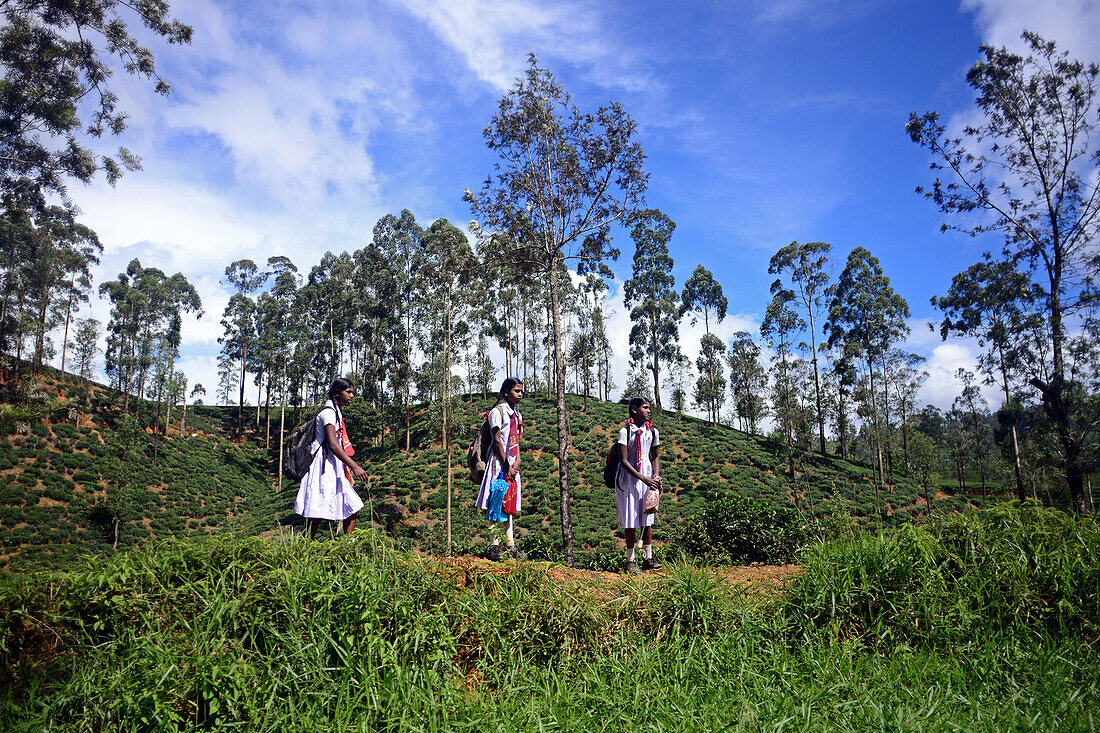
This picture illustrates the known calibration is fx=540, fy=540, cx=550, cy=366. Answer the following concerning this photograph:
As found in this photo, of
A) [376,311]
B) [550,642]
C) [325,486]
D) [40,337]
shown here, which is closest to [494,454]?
[325,486]

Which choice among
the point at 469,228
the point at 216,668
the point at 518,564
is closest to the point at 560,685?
the point at 518,564

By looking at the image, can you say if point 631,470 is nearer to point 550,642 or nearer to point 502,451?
point 502,451

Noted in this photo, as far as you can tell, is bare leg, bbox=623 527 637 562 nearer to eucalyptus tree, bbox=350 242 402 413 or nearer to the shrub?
the shrub

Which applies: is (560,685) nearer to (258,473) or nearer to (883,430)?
(883,430)

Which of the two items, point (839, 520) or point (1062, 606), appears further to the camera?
point (839, 520)

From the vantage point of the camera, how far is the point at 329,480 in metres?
5.00

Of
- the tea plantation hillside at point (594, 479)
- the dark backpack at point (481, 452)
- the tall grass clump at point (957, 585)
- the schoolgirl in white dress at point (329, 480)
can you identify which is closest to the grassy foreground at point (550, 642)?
the tall grass clump at point (957, 585)

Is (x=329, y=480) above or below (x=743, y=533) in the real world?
above

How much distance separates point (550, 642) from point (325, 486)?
2.76m

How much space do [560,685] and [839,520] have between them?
3.02 metres

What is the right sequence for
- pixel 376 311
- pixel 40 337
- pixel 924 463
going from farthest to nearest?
pixel 376 311, pixel 40 337, pixel 924 463

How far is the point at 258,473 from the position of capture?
39562 mm

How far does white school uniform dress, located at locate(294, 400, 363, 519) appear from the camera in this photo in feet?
16.0

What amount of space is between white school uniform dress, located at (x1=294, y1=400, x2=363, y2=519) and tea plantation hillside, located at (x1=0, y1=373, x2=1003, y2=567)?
12208 millimetres
